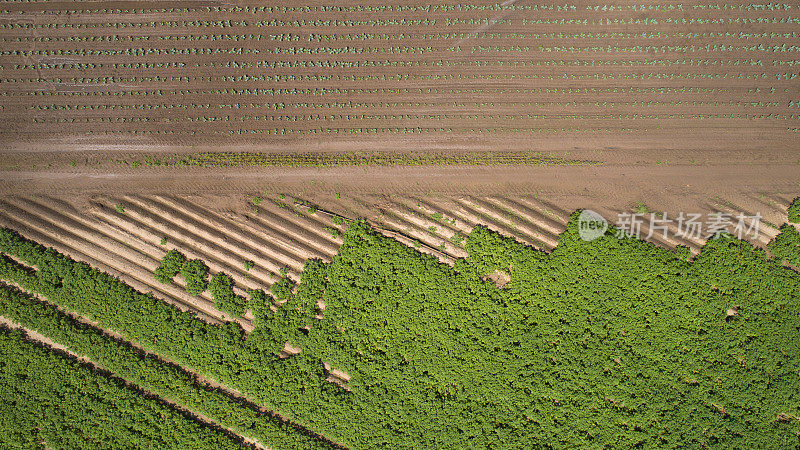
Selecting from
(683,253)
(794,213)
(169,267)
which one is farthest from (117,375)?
(794,213)

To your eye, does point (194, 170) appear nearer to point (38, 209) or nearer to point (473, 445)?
point (38, 209)

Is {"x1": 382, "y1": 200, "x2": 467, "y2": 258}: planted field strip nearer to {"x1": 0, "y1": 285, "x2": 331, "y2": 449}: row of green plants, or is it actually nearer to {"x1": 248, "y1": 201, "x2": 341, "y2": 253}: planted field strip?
{"x1": 248, "y1": 201, "x2": 341, "y2": 253}: planted field strip

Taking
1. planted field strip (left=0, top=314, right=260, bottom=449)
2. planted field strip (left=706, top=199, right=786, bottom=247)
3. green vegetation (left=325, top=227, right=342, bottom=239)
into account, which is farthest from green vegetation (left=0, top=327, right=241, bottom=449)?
planted field strip (left=706, top=199, right=786, bottom=247)

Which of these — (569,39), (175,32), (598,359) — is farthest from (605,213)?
(175,32)

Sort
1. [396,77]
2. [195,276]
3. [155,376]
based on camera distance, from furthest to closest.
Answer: [396,77]
[195,276]
[155,376]

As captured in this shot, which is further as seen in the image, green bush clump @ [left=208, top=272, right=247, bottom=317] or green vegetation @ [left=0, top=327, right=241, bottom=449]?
green bush clump @ [left=208, top=272, right=247, bottom=317]

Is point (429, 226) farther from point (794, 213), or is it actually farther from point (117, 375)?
point (794, 213)
